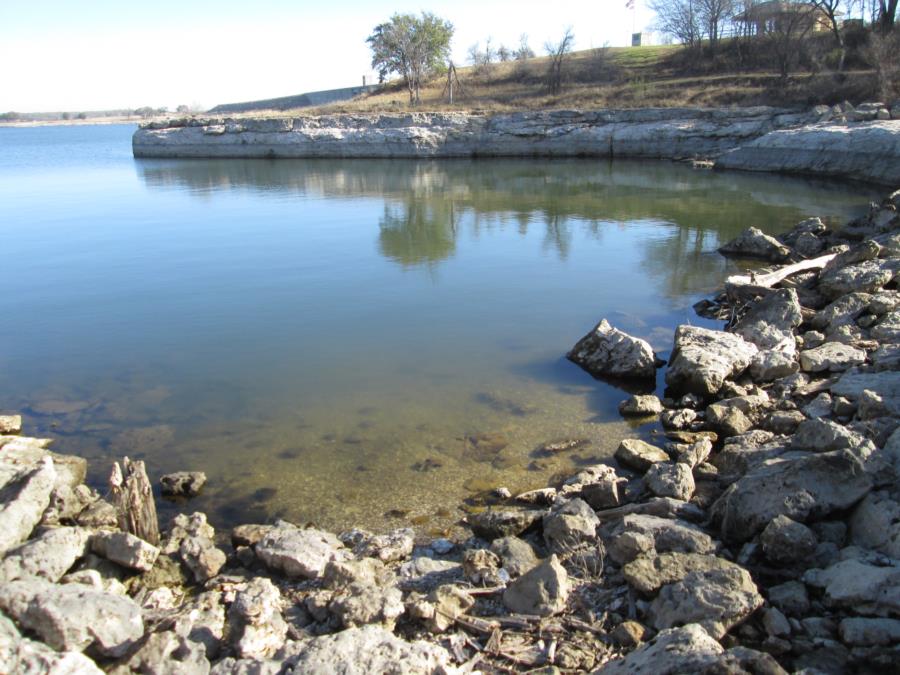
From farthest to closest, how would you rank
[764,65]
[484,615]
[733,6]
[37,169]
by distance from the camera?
[733,6] → [764,65] → [37,169] → [484,615]

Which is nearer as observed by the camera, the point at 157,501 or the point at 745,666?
the point at 745,666

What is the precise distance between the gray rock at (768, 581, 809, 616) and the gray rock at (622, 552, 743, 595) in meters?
0.25

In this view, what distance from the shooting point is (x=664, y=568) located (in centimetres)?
439

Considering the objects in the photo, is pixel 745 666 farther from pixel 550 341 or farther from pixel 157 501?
pixel 550 341

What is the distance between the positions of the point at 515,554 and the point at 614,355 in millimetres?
4595

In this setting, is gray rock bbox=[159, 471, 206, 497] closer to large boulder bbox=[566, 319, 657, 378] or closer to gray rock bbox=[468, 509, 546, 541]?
gray rock bbox=[468, 509, 546, 541]

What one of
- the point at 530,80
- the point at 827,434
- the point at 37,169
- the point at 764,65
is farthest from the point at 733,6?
the point at 827,434

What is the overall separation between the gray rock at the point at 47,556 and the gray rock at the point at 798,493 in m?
4.53

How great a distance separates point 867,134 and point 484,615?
98.4ft

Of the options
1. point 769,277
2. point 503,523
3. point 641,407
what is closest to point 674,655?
point 503,523

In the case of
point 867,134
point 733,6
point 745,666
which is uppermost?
point 733,6

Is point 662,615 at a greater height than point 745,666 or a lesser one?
lesser

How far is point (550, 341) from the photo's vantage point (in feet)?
34.4

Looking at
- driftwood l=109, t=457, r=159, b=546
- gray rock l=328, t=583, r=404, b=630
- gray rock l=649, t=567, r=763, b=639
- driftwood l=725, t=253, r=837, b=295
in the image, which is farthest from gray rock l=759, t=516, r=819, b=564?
driftwood l=725, t=253, r=837, b=295
